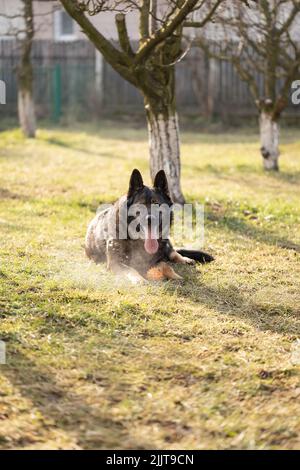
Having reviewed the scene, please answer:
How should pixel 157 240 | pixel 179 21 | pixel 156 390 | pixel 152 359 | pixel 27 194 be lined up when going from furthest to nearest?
1. pixel 27 194
2. pixel 179 21
3. pixel 157 240
4. pixel 152 359
5. pixel 156 390

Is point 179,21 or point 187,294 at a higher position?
point 179,21

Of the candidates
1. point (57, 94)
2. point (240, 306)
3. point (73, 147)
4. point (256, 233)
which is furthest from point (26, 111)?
point (240, 306)

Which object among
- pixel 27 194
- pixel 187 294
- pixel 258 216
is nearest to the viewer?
pixel 187 294

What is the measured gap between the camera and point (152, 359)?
16.8ft

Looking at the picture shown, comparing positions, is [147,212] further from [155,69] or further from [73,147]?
[73,147]

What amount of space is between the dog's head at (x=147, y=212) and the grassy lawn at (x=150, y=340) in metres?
0.48

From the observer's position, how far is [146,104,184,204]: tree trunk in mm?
10281

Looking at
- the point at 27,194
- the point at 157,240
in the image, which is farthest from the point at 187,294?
the point at 27,194

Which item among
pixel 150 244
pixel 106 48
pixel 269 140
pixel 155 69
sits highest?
pixel 106 48

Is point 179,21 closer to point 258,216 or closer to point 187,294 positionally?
point 258,216

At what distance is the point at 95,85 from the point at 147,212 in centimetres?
1853

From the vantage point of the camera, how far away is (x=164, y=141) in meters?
10.3

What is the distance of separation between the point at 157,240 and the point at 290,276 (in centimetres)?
133

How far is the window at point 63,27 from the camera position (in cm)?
2962
